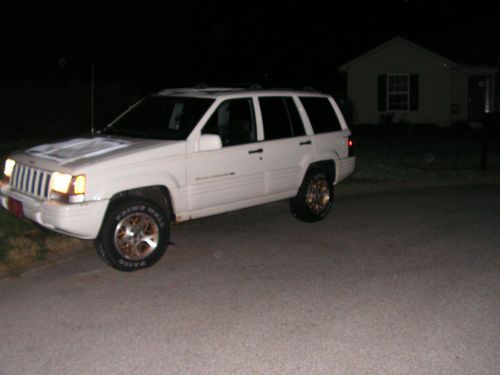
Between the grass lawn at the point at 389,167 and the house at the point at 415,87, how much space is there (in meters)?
2.31

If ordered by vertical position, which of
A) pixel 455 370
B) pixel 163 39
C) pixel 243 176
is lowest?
pixel 455 370

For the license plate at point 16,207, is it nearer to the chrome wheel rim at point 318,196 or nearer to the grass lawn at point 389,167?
the grass lawn at point 389,167

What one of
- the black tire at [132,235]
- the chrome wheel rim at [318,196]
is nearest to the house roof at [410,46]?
the chrome wheel rim at [318,196]

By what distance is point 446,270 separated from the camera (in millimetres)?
7305

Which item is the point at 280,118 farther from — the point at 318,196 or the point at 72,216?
the point at 72,216

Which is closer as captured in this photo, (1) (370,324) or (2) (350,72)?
(1) (370,324)

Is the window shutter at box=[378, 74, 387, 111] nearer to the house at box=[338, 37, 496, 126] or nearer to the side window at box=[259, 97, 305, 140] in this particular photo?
the house at box=[338, 37, 496, 126]

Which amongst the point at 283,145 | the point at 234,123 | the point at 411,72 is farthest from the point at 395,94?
the point at 234,123

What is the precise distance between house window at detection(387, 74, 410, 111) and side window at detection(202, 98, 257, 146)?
1793 cm

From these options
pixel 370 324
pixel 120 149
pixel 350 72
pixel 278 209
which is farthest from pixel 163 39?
pixel 370 324

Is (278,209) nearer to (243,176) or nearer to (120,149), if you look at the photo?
(243,176)

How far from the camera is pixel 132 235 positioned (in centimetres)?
735

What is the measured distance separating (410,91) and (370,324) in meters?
20.9

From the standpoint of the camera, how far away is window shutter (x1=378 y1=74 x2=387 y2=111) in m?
25.8
